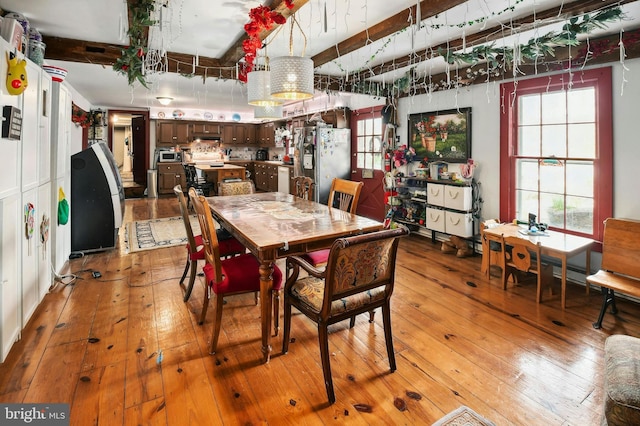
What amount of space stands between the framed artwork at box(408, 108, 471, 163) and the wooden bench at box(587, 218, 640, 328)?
1.90 meters

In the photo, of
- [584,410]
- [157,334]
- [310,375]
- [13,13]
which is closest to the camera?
[584,410]

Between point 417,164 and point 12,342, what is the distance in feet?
15.7

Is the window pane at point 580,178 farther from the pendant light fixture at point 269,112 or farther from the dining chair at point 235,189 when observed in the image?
the dining chair at point 235,189

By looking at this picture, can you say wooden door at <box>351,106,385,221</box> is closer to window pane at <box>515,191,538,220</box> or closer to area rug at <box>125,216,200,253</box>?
window pane at <box>515,191,538,220</box>

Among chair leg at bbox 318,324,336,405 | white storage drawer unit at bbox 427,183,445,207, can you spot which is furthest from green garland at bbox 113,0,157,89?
white storage drawer unit at bbox 427,183,445,207

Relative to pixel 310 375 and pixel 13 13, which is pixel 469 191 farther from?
pixel 13 13

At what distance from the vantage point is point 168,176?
9258 millimetres

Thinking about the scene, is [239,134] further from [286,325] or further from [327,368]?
[327,368]

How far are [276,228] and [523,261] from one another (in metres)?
2.34

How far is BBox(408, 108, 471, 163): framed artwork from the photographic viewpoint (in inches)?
→ 176

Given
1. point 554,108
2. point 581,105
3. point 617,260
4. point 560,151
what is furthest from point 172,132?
point 617,260

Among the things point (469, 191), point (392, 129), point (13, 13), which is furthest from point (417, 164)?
point (13, 13)

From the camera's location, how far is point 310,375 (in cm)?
204

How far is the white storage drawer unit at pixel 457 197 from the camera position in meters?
4.25
